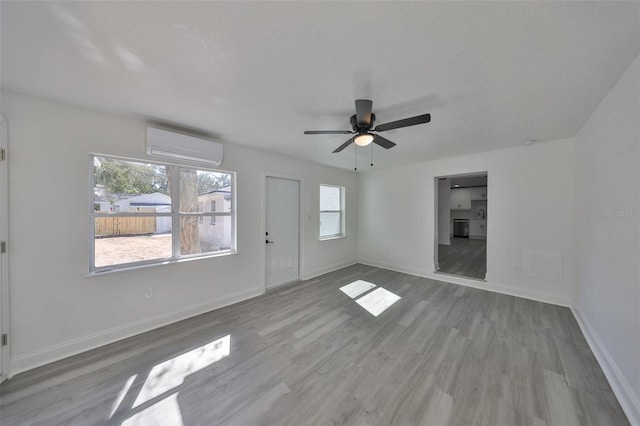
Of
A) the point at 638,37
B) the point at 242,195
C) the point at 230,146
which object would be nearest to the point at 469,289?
the point at 638,37

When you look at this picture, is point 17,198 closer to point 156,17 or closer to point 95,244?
point 95,244

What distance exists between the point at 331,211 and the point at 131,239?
373 centimetres

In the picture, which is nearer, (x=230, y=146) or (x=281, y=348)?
(x=281, y=348)

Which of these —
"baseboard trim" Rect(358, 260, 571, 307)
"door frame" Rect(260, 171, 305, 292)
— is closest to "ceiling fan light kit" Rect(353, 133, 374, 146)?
"door frame" Rect(260, 171, 305, 292)

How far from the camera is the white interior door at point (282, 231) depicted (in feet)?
12.7

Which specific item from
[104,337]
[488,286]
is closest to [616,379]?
[488,286]

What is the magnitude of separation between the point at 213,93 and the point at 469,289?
4.83 meters

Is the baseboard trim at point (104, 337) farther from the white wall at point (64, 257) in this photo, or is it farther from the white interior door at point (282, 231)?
the white interior door at point (282, 231)

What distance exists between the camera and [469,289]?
3.85 m

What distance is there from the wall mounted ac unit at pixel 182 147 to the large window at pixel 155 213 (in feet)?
0.88

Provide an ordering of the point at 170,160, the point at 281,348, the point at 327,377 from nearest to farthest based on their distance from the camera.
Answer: the point at 327,377, the point at 281,348, the point at 170,160

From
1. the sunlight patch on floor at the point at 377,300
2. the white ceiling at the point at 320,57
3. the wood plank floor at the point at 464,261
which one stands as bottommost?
the sunlight patch on floor at the point at 377,300

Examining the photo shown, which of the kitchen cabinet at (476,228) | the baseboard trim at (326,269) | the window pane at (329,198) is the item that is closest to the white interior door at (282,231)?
the baseboard trim at (326,269)

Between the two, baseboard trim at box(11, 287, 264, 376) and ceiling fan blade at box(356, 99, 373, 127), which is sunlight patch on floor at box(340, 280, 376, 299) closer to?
baseboard trim at box(11, 287, 264, 376)
